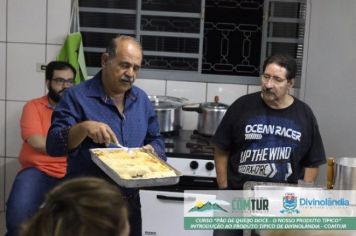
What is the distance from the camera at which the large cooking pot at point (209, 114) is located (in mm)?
3139

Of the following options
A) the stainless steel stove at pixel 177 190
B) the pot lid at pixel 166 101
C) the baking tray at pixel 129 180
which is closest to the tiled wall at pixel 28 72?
the pot lid at pixel 166 101

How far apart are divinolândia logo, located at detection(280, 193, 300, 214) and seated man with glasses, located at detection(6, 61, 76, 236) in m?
1.50

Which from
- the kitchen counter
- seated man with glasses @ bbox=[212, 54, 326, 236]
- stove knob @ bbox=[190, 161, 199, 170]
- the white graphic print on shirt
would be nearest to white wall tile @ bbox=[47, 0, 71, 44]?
the kitchen counter

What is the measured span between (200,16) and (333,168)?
6.18 ft

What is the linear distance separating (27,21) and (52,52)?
24 centimetres

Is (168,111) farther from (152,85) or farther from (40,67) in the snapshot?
(40,67)

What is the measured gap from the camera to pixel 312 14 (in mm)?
3035

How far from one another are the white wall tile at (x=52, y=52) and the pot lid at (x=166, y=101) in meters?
0.64

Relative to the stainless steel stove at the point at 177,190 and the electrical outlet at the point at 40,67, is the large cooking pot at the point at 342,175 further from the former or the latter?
the electrical outlet at the point at 40,67

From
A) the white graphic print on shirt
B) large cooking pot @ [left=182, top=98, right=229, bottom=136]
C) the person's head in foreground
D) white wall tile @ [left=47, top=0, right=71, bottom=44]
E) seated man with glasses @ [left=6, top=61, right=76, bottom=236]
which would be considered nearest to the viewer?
the person's head in foreground

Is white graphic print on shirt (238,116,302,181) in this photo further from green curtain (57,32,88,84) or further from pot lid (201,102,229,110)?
green curtain (57,32,88,84)

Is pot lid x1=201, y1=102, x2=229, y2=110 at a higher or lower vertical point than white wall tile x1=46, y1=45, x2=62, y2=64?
lower

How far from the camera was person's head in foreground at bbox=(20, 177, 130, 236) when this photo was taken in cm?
84

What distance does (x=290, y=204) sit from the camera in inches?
65.3
